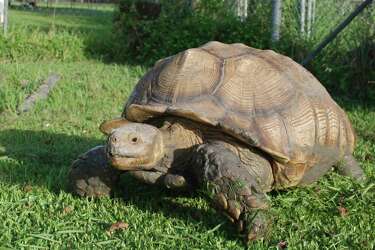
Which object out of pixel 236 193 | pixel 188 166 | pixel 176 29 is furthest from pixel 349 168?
pixel 176 29

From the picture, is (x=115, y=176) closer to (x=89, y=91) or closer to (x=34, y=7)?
(x=89, y=91)

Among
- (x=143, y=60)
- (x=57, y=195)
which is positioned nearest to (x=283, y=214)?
(x=57, y=195)

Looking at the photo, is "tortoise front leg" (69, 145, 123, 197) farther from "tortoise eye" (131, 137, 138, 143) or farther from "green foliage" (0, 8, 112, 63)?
"green foliage" (0, 8, 112, 63)

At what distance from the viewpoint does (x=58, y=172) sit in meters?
3.92

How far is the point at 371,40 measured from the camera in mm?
6961

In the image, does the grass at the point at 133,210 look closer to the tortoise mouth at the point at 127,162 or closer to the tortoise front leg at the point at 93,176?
the tortoise front leg at the point at 93,176

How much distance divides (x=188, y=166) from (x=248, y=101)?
1.50 feet

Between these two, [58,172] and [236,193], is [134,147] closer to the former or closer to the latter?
[236,193]

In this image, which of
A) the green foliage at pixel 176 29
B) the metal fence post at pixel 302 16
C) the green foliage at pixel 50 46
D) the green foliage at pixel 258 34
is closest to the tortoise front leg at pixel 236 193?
the green foliage at pixel 258 34

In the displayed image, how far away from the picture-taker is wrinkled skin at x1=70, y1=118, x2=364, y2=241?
9.10ft

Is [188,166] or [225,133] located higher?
[225,133]

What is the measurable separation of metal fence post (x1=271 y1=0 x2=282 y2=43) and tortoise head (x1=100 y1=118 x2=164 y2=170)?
5255 millimetres

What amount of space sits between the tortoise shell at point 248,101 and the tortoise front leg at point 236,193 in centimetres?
24

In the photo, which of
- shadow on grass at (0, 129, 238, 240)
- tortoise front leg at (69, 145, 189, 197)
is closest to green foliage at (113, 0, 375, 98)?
shadow on grass at (0, 129, 238, 240)
